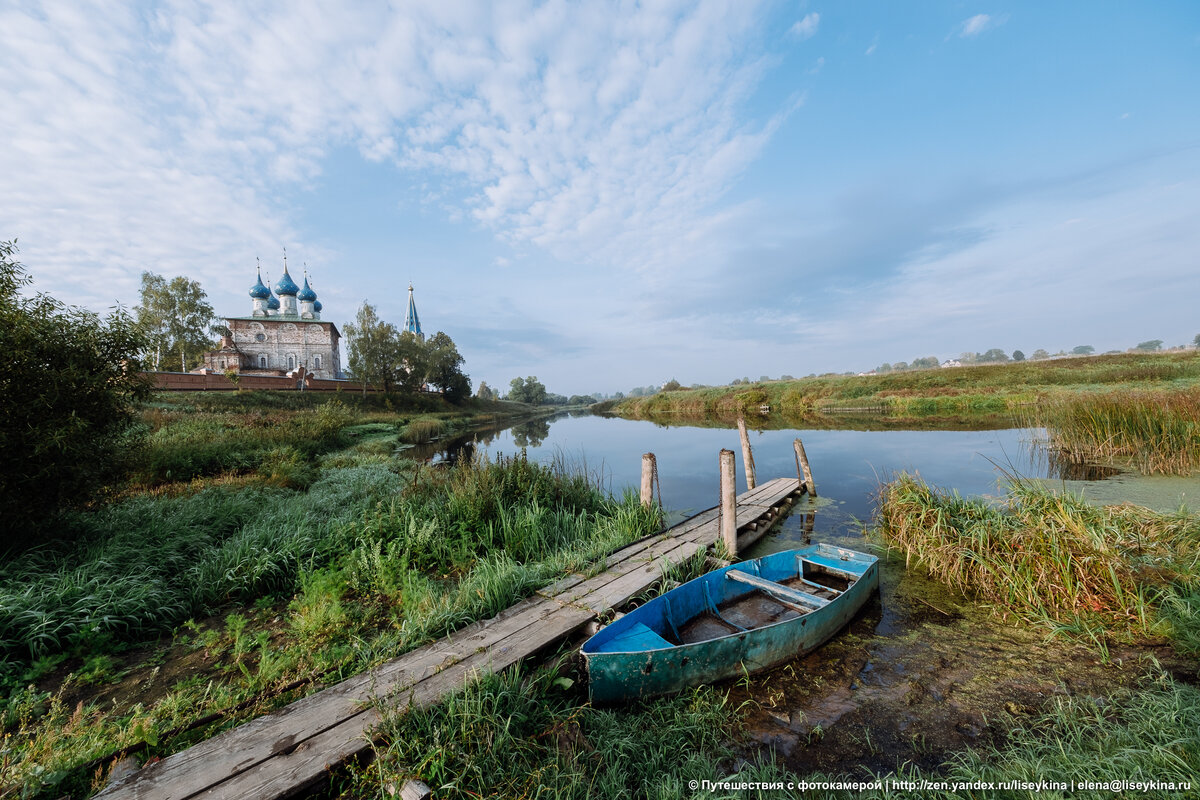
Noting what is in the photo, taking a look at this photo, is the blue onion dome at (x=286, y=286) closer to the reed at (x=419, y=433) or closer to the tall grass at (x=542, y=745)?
the reed at (x=419, y=433)

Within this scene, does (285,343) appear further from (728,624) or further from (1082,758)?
(1082,758)

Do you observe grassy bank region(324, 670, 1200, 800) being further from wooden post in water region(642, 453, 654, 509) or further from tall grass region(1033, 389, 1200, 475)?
tall grass region(1033, 389, 1200, 475)

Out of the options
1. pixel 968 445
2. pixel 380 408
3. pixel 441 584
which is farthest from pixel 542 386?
pixel 441 584

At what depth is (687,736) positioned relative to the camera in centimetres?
349

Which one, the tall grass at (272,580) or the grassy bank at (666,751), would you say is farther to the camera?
the tall grass at (272,580)

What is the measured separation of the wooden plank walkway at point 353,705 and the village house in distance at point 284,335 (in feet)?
166

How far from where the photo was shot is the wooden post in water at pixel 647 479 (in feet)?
25.2

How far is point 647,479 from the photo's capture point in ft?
25.5

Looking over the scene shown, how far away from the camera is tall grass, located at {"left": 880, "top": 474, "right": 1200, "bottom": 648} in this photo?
14.5 ft

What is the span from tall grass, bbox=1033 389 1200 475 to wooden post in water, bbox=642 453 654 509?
12.5 metres

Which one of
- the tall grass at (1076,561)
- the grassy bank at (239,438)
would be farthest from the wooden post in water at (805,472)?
the grassy bank at (239,438)

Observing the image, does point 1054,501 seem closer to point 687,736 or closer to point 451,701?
point 687,736

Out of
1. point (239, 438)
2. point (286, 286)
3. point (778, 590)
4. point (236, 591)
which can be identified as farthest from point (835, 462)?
point (286, 286)

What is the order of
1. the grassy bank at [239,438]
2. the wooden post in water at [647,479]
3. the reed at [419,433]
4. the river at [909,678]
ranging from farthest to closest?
1. the reed at [419,433]
2. the grassy bank at [239,438]
3. the wooden post in water at [647,479]
4. the river at [909,678]
